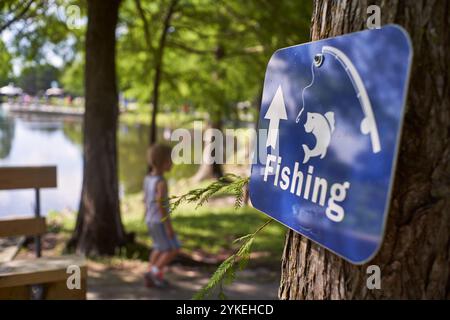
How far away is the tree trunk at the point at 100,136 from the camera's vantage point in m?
6.88

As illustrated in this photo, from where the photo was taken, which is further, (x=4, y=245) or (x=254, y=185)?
(x=4, y=245)

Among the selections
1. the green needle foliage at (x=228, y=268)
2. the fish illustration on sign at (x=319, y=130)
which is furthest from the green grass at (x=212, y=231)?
the fish illustration on sign at (x=319, y=130)

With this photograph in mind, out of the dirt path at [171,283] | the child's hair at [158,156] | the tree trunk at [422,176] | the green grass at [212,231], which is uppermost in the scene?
the tree trunk at [422,176]

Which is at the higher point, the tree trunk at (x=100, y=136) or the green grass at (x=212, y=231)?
the tree trunk at (x=100, y=136)

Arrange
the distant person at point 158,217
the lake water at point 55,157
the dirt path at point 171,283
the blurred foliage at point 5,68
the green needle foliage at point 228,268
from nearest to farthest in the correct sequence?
the green needle foliage at point 228,268 → the dirt path at point 171,283 → the distant person at point 158,217 → the blurred foliage at point 5,68 → the lake water at point 55,157

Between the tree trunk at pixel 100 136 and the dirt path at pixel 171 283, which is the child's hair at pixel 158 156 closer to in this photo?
the dirt path at pixel 171 283

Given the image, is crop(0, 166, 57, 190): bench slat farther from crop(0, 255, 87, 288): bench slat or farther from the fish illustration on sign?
the fish illustration on sign

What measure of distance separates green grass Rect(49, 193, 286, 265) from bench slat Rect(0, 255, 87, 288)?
9.32ft

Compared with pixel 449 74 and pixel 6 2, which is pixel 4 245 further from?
pixel 449 74

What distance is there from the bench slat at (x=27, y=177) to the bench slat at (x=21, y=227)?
1.20ft

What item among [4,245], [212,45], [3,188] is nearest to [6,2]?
[3,188]

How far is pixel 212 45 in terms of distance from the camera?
50.0 feet

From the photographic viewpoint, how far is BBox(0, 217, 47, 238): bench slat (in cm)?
404
